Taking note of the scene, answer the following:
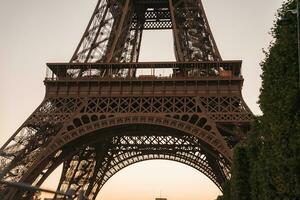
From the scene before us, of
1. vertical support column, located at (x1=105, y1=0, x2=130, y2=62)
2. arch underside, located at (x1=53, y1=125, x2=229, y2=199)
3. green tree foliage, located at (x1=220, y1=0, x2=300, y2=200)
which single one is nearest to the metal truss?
vertical support column, located at (x1=105, y1=0, x2=130, y2=62)

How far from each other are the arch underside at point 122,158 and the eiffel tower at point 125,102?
726 centimetres

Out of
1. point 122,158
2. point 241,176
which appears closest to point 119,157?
point 122,158

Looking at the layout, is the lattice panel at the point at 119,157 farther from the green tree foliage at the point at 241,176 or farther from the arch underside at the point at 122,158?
the green tree foliage at the point at 241,176

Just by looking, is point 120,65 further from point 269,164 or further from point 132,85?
point 269,164

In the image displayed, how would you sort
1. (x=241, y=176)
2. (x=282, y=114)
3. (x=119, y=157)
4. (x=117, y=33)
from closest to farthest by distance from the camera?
(x=282, y=114) < (x=241, y=176) < (x=117, y=33) < (x=119, y=157)

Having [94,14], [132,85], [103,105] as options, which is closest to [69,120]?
[103,105]

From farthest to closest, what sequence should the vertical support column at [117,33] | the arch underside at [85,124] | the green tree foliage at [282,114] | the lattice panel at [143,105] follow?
the vertical support column at [117,33] → the lattice panel at [143,105] → the arch underside at [85,124] → the green tree foliage at [282,114]

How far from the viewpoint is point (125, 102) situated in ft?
114

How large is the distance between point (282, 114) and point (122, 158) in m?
34.4

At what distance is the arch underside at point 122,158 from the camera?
44.0 meters

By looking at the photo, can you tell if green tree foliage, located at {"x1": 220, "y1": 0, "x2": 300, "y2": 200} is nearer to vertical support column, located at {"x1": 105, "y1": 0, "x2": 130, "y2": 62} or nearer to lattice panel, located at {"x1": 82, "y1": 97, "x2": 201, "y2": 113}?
lattice panel, located at {"x1": 82, "y1": 97, "x2": 201, "y2": 113}

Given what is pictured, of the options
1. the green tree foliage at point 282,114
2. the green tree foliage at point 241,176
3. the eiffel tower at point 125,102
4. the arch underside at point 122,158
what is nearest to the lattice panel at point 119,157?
the arch underside at point 122,158

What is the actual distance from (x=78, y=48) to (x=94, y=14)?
3.85 metres

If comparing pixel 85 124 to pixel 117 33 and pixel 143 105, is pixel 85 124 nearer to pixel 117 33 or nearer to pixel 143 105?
pixel 143 105
